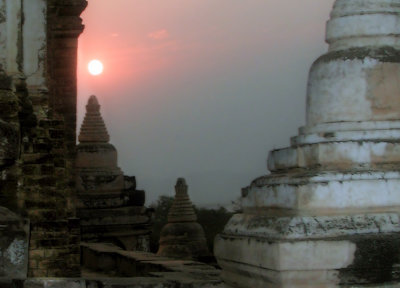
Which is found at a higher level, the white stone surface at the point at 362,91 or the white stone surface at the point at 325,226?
the white stone surface at the point at 362,91

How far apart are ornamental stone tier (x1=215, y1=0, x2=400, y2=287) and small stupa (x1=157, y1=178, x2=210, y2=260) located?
1372cm

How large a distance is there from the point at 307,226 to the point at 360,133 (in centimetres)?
47

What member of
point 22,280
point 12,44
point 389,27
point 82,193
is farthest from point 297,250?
point 82,193

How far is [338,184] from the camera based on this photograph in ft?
11.8

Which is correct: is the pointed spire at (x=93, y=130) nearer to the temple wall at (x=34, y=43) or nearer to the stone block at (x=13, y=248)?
the temple wall at (x=34, y=43)

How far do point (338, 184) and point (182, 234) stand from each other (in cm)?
1489

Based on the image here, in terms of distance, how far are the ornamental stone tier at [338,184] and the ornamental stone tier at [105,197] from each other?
1266cm

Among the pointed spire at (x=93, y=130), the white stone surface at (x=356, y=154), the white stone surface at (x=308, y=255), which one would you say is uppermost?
the pointed spire at (x=93, y=130)

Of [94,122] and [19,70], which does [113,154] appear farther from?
[19,70]

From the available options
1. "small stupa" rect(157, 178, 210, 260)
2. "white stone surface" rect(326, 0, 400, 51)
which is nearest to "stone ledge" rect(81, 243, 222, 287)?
"white stone surface" rect(326, 0, 400, 51)

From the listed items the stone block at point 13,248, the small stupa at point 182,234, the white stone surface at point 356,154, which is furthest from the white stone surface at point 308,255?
the small stupa at point 182,234

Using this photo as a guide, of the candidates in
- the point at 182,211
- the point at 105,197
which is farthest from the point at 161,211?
the point at 105,197

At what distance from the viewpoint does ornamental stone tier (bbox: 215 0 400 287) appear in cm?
354

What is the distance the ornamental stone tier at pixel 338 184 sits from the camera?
139 inches
